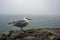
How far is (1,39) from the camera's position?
559 centimetres

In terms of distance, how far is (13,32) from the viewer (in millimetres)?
5938

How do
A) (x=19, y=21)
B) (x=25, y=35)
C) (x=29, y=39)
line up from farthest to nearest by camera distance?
(x=19, y=21)
(x=25, y=35)
(x=29, y=39)

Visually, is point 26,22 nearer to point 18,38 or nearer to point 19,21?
point 19,21

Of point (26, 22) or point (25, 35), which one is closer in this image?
point (25, 35)

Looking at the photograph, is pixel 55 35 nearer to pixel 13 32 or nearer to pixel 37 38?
pixel 37 38

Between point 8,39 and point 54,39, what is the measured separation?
1.36 metres

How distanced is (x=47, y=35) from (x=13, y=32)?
1.07 m

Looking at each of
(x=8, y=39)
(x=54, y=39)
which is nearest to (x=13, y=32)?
(x=8, y=39)

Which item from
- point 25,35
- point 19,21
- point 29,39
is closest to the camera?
point 29,39

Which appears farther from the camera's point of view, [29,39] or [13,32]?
[13,32]

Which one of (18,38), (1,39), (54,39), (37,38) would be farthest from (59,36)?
(1,39)

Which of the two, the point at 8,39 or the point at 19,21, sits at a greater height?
the point at 19,21

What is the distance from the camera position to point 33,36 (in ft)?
18.5

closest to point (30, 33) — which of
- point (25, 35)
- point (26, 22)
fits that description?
point (25, 35)
